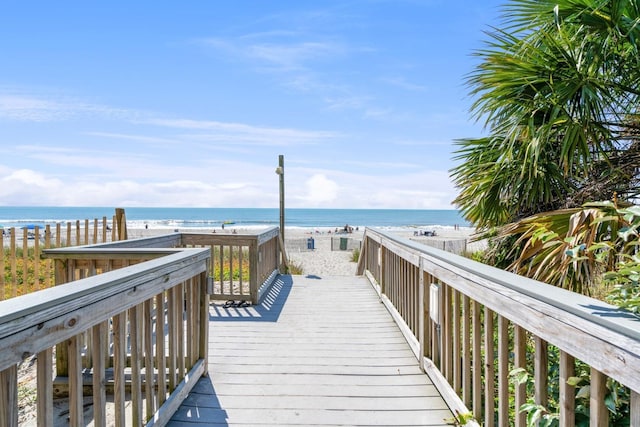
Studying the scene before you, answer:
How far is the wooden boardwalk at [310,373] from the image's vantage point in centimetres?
246

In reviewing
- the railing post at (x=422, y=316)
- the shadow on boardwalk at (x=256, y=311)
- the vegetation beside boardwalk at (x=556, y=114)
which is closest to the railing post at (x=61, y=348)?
the shadow on boardwalk at (x=256, y=311)

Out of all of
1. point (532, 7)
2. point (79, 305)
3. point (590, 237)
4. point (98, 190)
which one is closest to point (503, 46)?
point (532, 7)

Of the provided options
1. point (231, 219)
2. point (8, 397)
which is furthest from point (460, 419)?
point (231, 219)

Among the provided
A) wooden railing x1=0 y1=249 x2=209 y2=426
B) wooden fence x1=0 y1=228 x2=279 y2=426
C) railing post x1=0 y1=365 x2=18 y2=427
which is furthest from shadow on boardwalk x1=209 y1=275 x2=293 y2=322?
railing post x1=0 y1=365 x2=18 y2=427

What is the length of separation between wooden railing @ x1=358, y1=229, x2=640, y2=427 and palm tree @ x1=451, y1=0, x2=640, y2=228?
122 centimetres

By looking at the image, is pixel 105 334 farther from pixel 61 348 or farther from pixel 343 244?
pixel 343 244

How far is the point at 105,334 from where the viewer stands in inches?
74.8

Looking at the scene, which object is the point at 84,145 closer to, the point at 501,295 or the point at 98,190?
the point at 501,295

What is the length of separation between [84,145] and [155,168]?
852 inches

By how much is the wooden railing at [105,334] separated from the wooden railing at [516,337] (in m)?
1.52

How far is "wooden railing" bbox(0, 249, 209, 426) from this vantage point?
3.59 ft

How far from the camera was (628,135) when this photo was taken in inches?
148

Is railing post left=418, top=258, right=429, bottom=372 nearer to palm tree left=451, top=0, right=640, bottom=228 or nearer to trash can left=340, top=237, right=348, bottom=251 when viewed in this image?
palm tree left=451, top=0, right=640, bottom=228

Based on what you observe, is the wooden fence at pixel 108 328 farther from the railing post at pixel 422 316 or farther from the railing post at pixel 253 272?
the railing post at pixel 422 316
